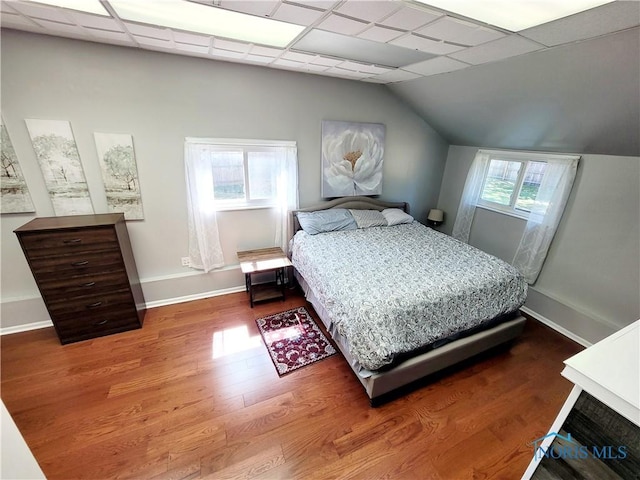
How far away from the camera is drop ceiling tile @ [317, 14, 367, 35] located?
1575 mm

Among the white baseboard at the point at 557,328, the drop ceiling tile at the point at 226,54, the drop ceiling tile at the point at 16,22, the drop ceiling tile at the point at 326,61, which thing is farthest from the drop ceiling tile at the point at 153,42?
the white baseboard at the point at 557,328

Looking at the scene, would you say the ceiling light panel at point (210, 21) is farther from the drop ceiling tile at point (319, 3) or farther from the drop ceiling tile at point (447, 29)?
the drop ceiling tile at point (447, 29)

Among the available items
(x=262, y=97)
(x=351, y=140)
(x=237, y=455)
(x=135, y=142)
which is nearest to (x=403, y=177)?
(x=351, y=140)

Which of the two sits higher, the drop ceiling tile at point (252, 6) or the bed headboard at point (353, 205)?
the drop ceiling tile at point (252, 6)

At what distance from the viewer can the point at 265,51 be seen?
7.18 ft

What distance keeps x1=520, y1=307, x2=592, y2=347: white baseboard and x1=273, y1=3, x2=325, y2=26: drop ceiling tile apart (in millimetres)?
3621

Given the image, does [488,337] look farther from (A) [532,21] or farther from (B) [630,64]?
(A) [532,21]

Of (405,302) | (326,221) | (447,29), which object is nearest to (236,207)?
(326,221)

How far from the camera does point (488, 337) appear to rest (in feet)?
7.18

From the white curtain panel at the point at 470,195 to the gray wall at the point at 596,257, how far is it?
3.37 ft

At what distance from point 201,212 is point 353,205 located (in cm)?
189

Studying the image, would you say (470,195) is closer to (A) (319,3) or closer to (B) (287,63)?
(B) (287,63)

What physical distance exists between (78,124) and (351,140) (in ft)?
8.88

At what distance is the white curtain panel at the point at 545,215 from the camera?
2.68 meters
